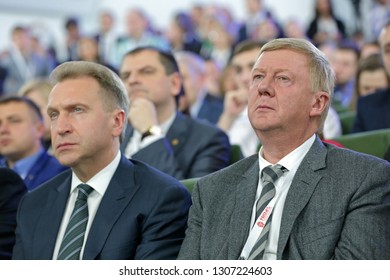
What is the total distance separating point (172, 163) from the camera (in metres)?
3.80

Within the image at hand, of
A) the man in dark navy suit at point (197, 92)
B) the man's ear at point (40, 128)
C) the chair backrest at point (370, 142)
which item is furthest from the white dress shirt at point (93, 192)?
the man in dark navy suit at point (197, 92)

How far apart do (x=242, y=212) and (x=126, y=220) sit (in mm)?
471

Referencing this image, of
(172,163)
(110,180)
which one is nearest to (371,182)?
(110,180)

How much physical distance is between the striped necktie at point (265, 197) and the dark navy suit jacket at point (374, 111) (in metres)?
2.09

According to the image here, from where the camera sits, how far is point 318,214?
241 centimetres

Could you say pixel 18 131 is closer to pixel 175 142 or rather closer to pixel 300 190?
pixel 175 142

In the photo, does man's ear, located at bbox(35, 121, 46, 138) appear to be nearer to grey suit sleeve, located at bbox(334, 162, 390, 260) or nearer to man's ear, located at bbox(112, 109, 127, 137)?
man's ear, located at bbox(112, 109, 127, 137)

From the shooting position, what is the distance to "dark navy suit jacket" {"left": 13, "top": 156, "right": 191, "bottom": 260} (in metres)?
2.79

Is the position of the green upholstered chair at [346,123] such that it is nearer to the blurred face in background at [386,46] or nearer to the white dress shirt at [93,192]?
the blurred face in background at [386,46]

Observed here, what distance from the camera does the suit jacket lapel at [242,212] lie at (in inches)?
99.1

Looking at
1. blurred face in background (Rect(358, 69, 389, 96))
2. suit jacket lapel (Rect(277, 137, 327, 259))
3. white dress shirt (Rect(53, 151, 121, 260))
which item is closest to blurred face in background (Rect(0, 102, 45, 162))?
white dress shirt (Rect(53, 151, 121, 260))

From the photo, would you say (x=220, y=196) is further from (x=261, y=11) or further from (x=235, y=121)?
(x=261, y=11)

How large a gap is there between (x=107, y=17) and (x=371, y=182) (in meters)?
10.1
